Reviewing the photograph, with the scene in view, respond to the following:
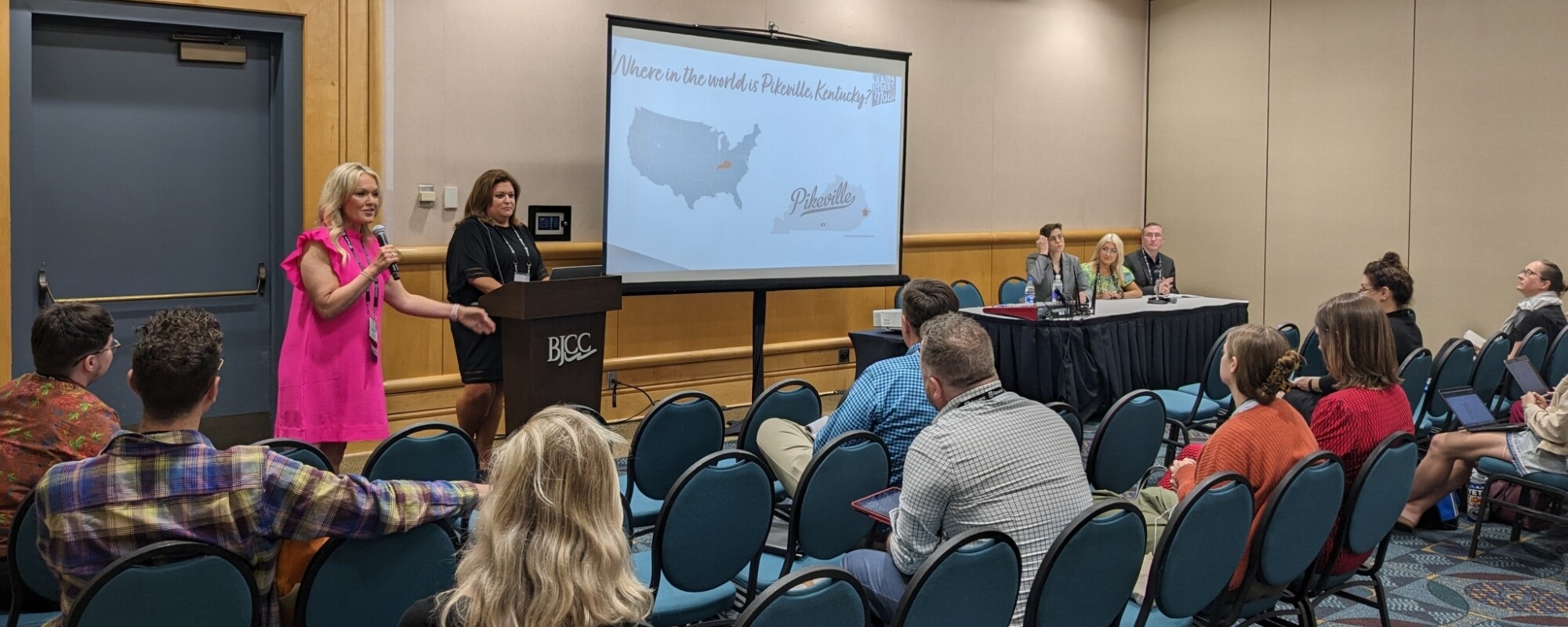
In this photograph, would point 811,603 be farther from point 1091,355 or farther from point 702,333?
point 702,333

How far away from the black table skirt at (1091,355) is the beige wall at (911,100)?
2.11 metres

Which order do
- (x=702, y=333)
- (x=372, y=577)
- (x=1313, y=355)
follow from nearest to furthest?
(x=372, y=577)
(x=1313, y=355)
(x=702, y=333)

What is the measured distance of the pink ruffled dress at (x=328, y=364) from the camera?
4.02 m

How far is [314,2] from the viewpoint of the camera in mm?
5520

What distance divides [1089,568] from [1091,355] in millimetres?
4156

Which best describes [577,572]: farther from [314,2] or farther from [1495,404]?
[1495,404]

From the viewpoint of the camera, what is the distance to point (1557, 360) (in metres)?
5.54

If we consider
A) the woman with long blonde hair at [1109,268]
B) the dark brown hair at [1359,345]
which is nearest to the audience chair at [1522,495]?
the dark brown hair at [1359,345]

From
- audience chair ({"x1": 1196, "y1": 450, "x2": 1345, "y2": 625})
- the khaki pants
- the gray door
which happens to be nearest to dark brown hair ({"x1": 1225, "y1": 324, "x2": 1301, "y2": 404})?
audience chair ({"x1": 1196, "y1": 450, "x2": 1345, "y2": 625})

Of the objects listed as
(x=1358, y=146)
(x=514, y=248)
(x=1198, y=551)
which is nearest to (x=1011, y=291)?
(x=1358, y=146)

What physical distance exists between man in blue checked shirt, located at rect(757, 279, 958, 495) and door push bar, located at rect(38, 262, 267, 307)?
3.28 meters

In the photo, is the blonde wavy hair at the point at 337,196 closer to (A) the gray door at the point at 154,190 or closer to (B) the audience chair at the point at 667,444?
(B) the audience chair at the point at 667,444

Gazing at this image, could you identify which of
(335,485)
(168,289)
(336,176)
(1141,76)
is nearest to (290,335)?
(336,176)

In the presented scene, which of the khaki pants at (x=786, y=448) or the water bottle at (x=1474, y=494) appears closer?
the khaki pants at (x=786, y=448)
